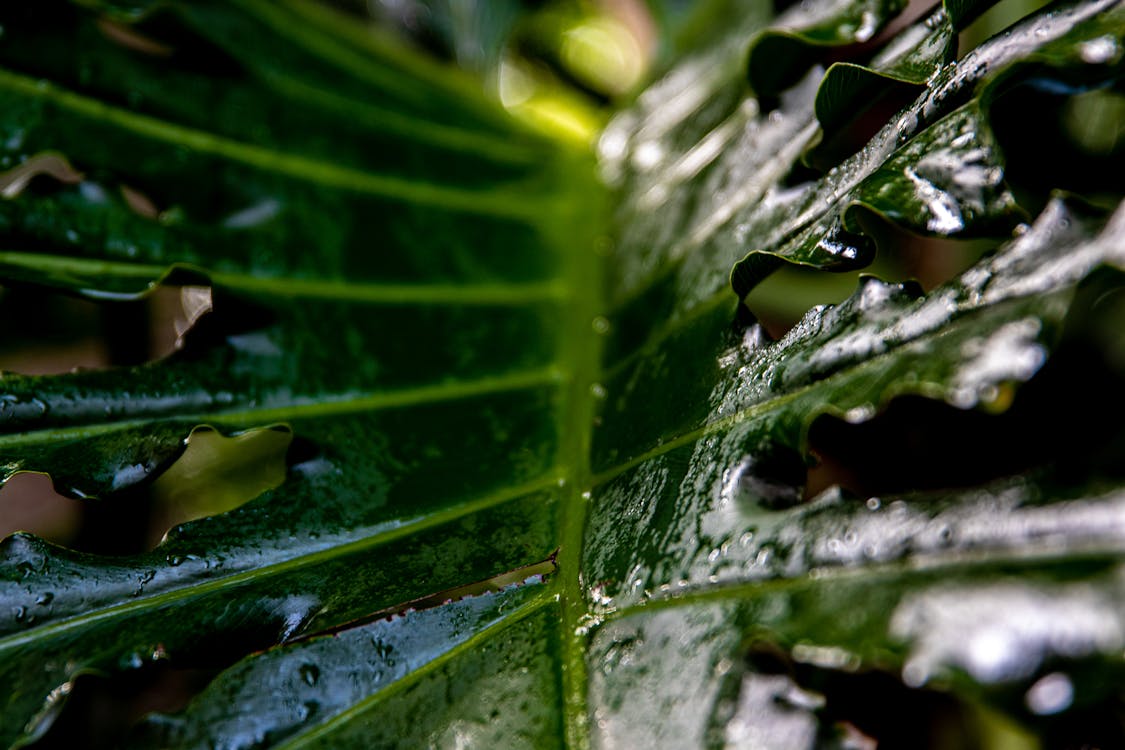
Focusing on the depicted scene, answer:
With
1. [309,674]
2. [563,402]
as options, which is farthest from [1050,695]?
[563,402]

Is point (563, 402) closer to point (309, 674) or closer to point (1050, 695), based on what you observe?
point (309, 674)

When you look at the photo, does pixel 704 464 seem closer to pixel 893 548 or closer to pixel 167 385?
pixel 893 548

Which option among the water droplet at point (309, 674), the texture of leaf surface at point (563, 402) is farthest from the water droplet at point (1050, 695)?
the water droplet at point (309, 674)

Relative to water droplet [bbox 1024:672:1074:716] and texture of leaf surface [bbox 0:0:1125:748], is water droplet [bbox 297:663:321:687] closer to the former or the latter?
texture of leaf surface [bbox 0:0:1125:748]

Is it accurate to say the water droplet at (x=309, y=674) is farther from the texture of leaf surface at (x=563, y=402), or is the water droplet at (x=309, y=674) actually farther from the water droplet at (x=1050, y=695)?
the water droplet at (x=1050, y=695)

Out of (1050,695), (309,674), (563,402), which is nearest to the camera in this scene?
(1050,695)

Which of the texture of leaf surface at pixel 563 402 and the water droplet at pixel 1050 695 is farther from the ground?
the texture of leaf surface at pixel 563 402

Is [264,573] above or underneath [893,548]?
above

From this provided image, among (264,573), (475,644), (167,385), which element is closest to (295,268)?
(167,385)
